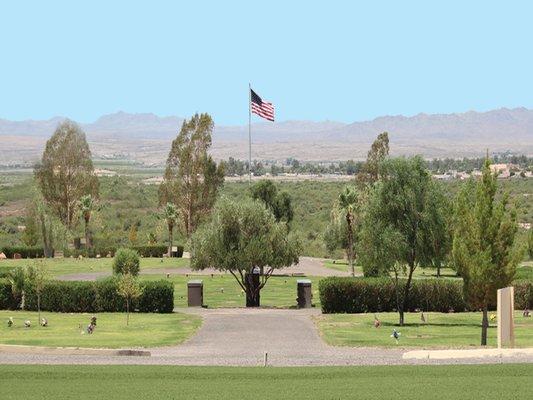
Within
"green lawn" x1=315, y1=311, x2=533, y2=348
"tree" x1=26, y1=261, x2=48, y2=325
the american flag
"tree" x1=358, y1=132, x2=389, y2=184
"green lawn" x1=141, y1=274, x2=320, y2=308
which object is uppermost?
the american flag

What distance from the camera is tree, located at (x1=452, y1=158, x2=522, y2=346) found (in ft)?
132

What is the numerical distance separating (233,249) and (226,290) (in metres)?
11.7

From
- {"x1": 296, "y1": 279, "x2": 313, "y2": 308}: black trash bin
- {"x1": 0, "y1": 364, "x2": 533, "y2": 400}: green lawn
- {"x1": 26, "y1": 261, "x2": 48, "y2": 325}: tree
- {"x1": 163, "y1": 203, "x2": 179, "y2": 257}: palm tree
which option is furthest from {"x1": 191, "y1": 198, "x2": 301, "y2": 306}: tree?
{"x1": 163, "y1": 203, "x2": 179, "y2": 257}: palm tree

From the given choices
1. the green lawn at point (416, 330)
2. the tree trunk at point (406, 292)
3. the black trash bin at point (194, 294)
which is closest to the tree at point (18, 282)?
the black trash bin at point (194, 294)

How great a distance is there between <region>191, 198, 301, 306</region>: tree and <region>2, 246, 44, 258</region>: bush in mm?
41971

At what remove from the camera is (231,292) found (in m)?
72.9

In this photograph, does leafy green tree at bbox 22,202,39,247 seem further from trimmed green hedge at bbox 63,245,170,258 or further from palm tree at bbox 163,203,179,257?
palm tree at bbox 163,203,179,257

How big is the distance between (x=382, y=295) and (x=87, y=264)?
38.2 meters

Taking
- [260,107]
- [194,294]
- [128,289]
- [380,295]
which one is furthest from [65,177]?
[128,289]

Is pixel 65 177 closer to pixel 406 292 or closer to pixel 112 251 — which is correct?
pixel 112 251

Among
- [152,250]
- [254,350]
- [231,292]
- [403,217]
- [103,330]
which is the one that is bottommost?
[231,292]

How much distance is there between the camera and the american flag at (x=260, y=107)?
85.3 m

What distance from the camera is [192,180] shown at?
111 metres

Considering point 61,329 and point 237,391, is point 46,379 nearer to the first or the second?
point 237,391
